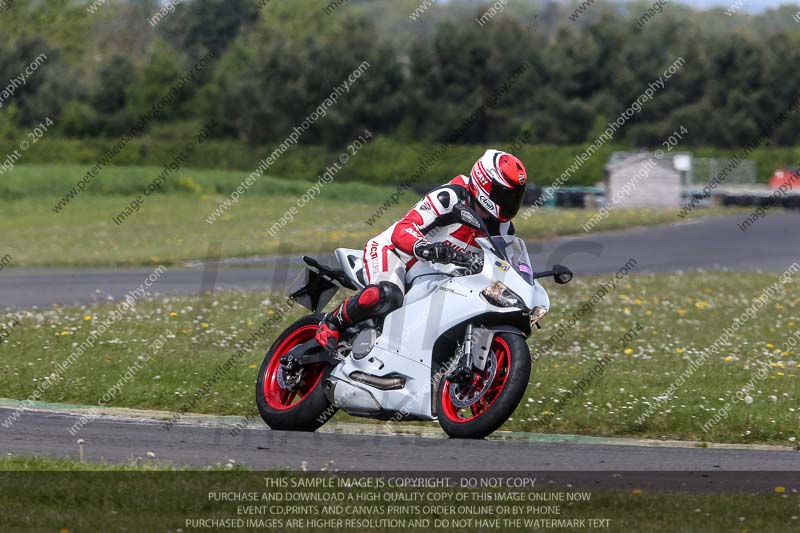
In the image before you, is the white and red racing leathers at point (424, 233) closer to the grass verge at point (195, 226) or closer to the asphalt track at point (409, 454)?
the asphalt track at point (409, 454)

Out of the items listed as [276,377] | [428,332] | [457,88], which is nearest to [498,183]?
[428,332]

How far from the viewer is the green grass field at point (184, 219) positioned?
3080 centimetres

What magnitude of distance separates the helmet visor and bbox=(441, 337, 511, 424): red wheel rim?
1.02 meters

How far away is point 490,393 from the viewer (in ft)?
27.7

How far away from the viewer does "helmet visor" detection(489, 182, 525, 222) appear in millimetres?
8820

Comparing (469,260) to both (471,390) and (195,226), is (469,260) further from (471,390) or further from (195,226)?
(195,226)

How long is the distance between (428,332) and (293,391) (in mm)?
1394

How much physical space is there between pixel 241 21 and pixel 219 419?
103777mm

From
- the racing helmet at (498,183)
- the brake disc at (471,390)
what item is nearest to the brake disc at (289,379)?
the brake disc at (471,390)

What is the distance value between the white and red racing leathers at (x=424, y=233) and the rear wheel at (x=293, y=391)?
29.6 inches

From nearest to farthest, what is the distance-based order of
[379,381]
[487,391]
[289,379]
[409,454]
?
[409,454], [487,391], [379,381], [289,379]

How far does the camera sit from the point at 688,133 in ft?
234

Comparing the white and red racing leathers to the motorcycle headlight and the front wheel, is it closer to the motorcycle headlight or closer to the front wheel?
the motorcycle headlight

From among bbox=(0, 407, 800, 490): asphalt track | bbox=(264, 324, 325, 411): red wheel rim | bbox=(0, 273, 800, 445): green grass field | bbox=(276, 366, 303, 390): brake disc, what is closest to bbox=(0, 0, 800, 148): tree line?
bbox=(0, 273, 800, 445): green grass field
